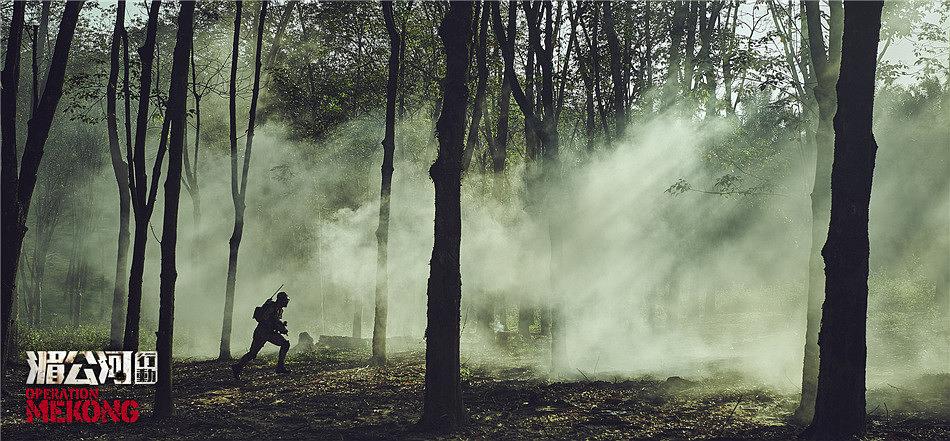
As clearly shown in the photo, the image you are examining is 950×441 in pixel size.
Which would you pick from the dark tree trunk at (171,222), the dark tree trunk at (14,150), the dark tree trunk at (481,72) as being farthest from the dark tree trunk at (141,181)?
the dark tree trunk at (481,72)

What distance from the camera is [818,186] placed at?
10.1m

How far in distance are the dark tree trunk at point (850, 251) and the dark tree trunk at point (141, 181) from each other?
30.9 feet

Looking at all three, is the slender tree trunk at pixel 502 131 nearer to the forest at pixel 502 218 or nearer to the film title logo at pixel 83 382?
the forest at pixel 502 218

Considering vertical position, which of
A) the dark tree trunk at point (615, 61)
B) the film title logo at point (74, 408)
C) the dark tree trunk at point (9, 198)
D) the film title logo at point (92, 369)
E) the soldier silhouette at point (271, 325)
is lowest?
the film title logo at point (74, 408)

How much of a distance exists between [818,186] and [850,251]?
2.24 metres

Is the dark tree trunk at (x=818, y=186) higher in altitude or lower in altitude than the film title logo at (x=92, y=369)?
higher

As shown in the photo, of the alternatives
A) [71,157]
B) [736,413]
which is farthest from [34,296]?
[736,413]

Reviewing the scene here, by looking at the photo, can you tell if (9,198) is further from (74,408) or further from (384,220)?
(384,220)

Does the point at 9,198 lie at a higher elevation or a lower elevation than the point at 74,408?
higher

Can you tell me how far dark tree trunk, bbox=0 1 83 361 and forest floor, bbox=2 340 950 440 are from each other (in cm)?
190

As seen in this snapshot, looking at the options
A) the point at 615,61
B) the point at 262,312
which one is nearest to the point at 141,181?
the point at 262,312

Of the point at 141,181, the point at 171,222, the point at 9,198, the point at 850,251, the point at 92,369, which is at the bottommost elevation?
the point at 92,369

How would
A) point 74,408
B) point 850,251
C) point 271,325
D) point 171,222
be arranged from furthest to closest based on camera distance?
1. point 271,325
2. point 74,408
3. point 171,222
4. point 850,251

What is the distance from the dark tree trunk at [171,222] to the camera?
9.70 meters
